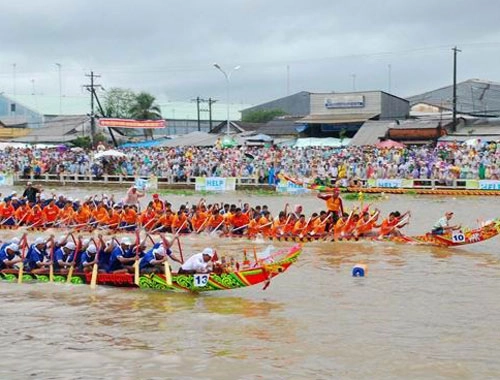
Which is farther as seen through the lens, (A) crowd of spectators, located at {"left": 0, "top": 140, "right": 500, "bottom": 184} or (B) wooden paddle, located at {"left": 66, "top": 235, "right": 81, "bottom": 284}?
(A) crowd of spectators, located at {"left": 0, "top": 140, "right": 500, "bottom": 184}

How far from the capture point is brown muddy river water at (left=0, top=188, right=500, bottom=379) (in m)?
10.1

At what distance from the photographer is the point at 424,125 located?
4397cm

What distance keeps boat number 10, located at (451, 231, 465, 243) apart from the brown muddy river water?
1242 mm

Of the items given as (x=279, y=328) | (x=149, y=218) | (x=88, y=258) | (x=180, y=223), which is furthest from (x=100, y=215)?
(x=279, y=328)

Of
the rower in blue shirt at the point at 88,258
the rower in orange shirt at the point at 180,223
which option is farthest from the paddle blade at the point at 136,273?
the rower in orange shirt at the point at 180,223

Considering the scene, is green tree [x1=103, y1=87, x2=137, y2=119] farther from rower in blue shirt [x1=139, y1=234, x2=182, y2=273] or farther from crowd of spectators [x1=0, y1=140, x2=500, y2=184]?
rower in blue shirt [x1=139, y1=234, x2=182, y2=273]

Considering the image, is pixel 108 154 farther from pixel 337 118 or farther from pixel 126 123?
pixel 337 118

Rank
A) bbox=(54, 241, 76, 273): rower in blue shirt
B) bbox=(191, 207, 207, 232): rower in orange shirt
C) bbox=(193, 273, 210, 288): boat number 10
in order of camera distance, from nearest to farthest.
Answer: bbox=(193, 273, 210, 288): boat number 10, bbox=(54, 241, 76, 273): rower in blue shirt, bbox=(191, 207, 207, 232): rower in orange shirt

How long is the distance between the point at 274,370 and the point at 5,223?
15.5 metres

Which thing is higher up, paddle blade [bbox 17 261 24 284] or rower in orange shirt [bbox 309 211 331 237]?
rower in orange shirt [bbox 309 211 331 237]

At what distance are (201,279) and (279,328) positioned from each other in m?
1.91

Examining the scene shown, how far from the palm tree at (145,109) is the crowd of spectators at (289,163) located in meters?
22.4

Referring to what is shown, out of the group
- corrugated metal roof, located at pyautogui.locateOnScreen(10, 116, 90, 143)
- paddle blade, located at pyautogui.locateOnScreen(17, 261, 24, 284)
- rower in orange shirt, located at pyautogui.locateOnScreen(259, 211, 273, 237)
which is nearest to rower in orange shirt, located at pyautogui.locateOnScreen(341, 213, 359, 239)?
rower in orange shirt, located at pyautogui.locateOnScreen(259, 211, 273, 237)

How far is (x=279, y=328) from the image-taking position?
11867mm
